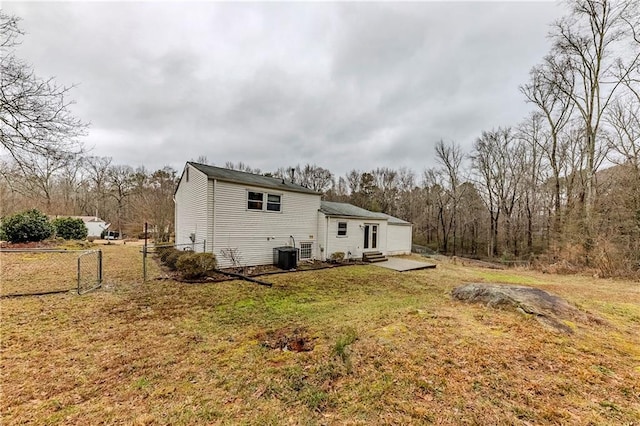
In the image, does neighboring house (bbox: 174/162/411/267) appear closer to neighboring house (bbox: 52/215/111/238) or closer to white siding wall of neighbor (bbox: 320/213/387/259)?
white siding wall of neighbor (bbox: 320/213/387/259)

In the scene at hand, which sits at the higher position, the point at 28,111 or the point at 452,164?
the point at 452,164

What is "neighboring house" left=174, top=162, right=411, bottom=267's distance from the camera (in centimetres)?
1010

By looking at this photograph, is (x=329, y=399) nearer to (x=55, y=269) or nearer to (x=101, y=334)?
(x=101, y=334)

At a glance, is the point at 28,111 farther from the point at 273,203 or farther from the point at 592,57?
the point at 592,57

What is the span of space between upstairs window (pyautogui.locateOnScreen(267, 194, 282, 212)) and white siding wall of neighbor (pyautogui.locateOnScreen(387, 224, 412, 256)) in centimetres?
917

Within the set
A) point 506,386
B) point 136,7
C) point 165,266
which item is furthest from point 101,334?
point 136,7

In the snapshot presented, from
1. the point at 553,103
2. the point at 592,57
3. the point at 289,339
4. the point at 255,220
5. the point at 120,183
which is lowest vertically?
the point at 289,339

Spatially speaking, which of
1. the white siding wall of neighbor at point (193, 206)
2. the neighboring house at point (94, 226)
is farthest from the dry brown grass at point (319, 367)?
the neighboring house at point (94, 226)

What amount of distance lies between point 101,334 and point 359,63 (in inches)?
547

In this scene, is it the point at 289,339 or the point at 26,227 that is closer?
the point at 289,339

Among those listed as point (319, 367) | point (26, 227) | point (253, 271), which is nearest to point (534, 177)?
point (253, 271)

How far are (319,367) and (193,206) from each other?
10.6 metres

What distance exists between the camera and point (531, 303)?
445 centimetres

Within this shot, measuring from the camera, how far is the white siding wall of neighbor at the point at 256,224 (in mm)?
10133
